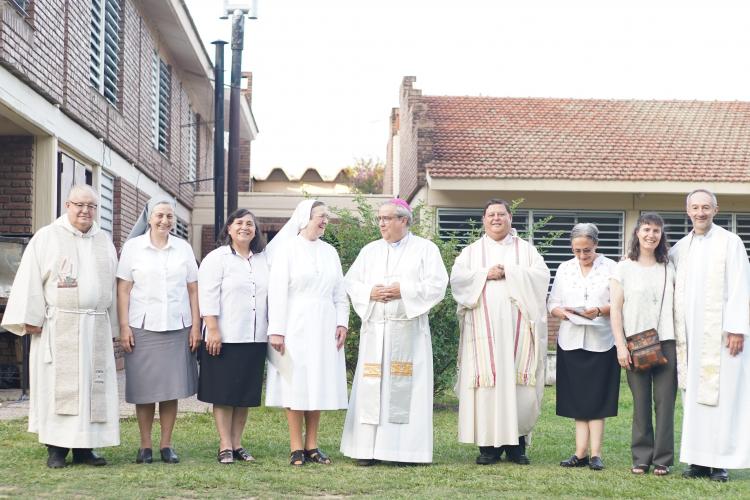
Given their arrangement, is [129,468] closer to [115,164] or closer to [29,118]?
[29,118]

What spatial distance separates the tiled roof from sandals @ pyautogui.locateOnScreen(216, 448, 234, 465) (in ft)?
40.8

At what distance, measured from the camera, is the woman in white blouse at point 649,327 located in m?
7.70

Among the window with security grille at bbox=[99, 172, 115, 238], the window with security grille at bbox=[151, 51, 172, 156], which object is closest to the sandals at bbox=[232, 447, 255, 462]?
the window with security grille at bbox=[99, 172, 115, 238]

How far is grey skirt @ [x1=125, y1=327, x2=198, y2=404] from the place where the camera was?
307 inches

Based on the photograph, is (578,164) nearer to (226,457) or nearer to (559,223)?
(559,223)

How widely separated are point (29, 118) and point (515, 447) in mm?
6464

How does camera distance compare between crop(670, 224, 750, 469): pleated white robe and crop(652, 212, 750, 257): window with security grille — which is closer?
crop(670, 224, 750, 469): pleated white robe

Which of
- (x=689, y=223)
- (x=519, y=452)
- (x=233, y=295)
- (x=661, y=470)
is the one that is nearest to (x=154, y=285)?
(x=233, y=295)

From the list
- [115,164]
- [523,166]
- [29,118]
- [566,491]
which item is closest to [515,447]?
[566,491]

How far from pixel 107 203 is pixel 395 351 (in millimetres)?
8823

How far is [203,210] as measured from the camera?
2470 centimetres

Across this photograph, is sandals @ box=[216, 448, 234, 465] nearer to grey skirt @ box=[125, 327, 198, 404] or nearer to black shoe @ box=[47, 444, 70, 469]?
grey skirt @ box=[125, 327, 198, 404]

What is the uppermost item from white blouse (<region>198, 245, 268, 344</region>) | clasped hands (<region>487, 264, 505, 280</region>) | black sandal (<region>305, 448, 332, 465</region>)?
clasped hands (<region>487, 264, 505, 280</region>)

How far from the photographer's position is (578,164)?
20578 mm
